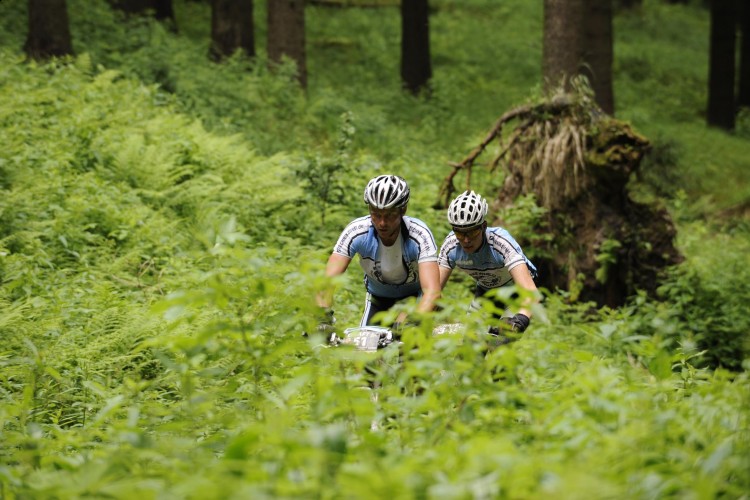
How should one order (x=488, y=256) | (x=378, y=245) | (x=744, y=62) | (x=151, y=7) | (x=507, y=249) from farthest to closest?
(x=744, y=62), (x=151, y=7), (x=488, y=256), (x=507, y=249), (x=378, y=245)

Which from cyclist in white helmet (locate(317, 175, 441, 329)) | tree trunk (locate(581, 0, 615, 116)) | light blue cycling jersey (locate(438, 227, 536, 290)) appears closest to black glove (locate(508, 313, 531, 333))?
cyclist in white helmet (locate(317, 175, 441, 329))

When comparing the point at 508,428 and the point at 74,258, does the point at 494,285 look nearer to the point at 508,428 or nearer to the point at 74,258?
the point at 508,428

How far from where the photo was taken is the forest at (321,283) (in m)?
3.51

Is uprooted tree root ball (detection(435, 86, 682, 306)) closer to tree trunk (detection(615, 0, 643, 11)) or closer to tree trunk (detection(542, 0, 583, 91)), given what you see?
tree trunk (detection(542, 0, 583, 91))

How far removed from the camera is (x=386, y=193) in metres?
6.59

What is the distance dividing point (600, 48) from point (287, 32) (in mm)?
6812

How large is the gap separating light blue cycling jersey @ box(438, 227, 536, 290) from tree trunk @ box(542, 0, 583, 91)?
859cm

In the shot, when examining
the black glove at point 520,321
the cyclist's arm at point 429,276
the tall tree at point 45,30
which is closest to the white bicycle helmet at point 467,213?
the cyclist's arm at point 429,276

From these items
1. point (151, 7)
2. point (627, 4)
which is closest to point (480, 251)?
point (151, 7)

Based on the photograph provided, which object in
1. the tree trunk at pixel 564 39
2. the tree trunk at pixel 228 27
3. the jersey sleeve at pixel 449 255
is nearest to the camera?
the jersey sleeve at pixel 449 255

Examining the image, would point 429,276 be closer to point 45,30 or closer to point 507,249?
point 507,249

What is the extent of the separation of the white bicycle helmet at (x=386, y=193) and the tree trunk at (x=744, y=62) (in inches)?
1021

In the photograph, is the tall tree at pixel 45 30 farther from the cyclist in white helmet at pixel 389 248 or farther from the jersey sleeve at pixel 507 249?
the jersey sleeve at pixel 507 249

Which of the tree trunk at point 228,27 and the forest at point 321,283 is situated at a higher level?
the tree trunk at point 228,27
